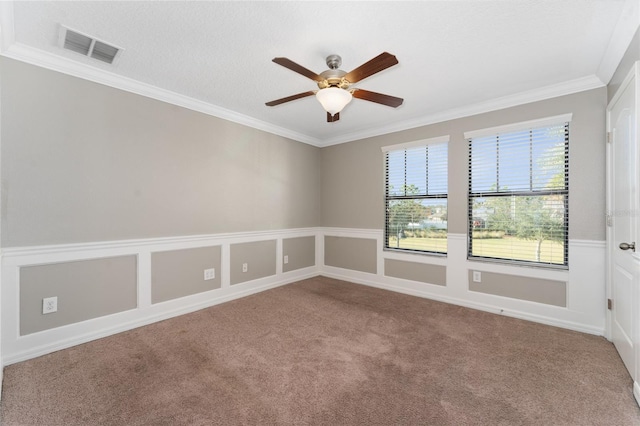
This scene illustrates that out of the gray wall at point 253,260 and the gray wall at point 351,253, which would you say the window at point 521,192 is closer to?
the gray wall at point 351,253

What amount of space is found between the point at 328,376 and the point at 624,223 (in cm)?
266

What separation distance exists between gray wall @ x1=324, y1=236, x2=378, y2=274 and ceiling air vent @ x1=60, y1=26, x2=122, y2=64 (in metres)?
3.87

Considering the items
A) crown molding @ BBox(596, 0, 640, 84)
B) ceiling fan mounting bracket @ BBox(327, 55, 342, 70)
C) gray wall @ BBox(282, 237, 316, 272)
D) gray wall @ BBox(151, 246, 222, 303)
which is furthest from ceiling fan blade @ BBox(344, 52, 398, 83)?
gray wall @ BBox(282, 237, 316, 272)

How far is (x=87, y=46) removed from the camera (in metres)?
2.30

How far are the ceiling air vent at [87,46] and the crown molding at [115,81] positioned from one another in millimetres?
233

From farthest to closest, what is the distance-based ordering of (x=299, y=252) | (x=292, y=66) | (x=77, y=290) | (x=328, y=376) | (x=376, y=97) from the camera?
1. (x=299, y=252)
2. (x=77, y=290)
3. (x=376, y=97)
4. (x=328, y=376)
5. (x=292, y=66)

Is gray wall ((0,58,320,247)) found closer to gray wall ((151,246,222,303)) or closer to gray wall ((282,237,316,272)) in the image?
gray wall ((151,246,222,303))

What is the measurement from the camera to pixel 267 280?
429cm

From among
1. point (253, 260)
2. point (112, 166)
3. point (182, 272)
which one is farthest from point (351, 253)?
point (112, 166)

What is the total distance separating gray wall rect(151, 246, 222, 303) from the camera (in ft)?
10.2

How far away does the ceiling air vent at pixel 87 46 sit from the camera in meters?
2.15

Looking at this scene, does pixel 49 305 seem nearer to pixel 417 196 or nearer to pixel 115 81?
pixel 115 81

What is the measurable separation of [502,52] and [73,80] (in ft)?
12.8

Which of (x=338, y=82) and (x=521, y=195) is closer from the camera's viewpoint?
(x=338, y=82)
